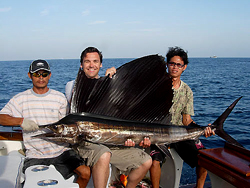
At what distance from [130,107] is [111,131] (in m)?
0.33

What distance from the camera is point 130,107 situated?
2238 mm

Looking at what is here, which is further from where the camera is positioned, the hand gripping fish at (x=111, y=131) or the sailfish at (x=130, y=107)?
the sailfish at (x=130, y=107)

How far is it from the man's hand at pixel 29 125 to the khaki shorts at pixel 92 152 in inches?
16.7

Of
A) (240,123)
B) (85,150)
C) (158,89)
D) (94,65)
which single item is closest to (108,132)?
(85,150)

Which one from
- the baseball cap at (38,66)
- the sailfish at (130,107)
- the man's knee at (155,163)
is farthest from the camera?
the man's knee at (155,163)

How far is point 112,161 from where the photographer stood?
88.2 inches

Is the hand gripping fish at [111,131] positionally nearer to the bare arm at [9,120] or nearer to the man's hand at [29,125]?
the man's hand at [29,125]

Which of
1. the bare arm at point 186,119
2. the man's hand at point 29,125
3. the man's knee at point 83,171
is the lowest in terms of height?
the man's knee at point 83,171

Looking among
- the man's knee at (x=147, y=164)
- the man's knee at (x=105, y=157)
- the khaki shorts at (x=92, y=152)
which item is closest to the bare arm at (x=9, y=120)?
the khaki shorts at (x=92, y=152)

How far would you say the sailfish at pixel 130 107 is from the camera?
2010 mm

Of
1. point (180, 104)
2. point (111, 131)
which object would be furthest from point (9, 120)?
point (180, 104)

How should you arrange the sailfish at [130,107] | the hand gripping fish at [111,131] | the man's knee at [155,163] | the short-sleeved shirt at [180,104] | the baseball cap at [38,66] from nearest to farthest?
the hand gripping fish at [111,131]
the sailfish at [130,107]
the baseball cap at [38,66]
the man's knee at [155,163]
the short-sleeved shirt at [180,104]

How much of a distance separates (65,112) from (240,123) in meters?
5.61

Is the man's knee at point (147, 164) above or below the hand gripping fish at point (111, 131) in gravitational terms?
below
